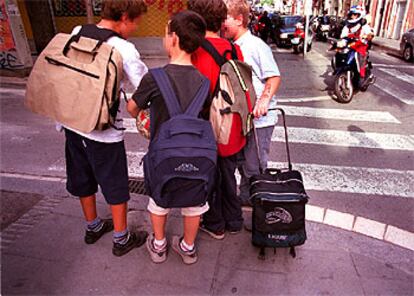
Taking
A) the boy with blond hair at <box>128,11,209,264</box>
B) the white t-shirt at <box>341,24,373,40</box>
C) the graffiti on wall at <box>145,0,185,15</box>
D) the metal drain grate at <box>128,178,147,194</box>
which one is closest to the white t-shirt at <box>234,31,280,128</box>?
the boy with blond hair at <box>128,11,209,264</box>

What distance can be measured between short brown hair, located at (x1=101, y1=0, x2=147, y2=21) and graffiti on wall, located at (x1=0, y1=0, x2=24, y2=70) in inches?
293

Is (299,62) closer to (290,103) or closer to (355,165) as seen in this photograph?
(290,103)

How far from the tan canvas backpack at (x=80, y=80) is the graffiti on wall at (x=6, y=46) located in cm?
737

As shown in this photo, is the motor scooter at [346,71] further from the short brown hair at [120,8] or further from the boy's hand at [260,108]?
the short brown hair at [120,8]

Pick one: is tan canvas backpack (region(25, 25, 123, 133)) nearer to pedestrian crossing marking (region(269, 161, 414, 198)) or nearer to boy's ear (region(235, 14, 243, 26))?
boy's ear (region(235, 14, 243, 26))

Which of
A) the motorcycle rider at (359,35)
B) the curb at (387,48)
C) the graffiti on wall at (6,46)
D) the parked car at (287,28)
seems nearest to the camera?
the motorcycle rider at (359,35)

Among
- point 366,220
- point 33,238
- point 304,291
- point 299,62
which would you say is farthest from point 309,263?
point 299,62

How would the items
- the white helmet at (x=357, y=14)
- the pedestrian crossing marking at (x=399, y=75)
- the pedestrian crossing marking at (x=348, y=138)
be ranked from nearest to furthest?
1. the pedestrian crossing marking at (x=348, y=138)
2. the white helmet at (x=357, y=14)
3. the pedestrian crossing marking at (x=399, y=75)

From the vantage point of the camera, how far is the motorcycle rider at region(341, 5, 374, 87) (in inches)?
268

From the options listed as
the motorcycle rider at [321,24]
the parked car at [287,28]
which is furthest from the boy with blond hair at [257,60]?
the motorcycle rider at [321,24]

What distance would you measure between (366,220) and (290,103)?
13.9 ft

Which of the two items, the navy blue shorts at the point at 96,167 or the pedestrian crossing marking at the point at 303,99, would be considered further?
the pedestrian crossing marking at the point at 303,99

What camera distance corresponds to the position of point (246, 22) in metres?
2.46

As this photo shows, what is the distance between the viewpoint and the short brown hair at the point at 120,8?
2.00 meters
